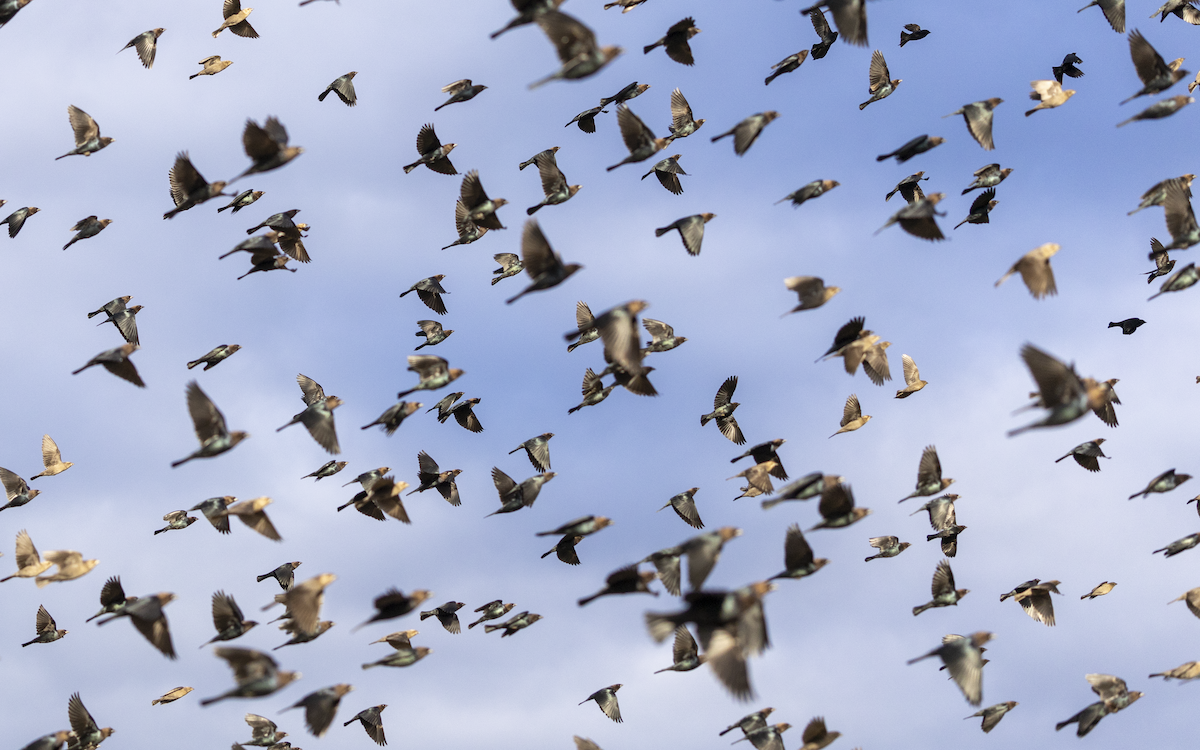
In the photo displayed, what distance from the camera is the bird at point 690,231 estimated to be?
37062 mm

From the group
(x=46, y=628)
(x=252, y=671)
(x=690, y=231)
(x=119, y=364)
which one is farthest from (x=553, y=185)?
(x=46, y=628)

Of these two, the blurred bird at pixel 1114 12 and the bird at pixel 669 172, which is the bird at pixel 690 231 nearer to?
the bird at pixel 669 172

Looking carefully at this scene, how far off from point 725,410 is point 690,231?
31.6 ft

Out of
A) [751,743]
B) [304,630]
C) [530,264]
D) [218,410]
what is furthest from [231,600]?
[751,743]

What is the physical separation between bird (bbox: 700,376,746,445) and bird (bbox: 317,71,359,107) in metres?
16.1

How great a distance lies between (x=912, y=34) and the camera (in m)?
46.5

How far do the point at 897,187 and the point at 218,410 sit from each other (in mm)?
22138

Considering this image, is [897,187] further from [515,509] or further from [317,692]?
[317,692]

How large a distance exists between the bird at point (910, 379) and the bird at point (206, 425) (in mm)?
22012

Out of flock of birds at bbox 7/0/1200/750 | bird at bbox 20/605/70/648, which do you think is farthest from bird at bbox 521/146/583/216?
bird at bbox 20/605/70/648

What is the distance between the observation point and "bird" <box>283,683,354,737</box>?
100 feet

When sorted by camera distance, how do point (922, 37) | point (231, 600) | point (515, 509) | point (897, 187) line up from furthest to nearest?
point (922, 37)
point (897, 187)
point (515, 509)
point (231, 600)

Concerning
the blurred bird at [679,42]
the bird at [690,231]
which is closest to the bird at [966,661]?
the bird at [690,231]

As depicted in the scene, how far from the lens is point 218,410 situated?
3259 cm
